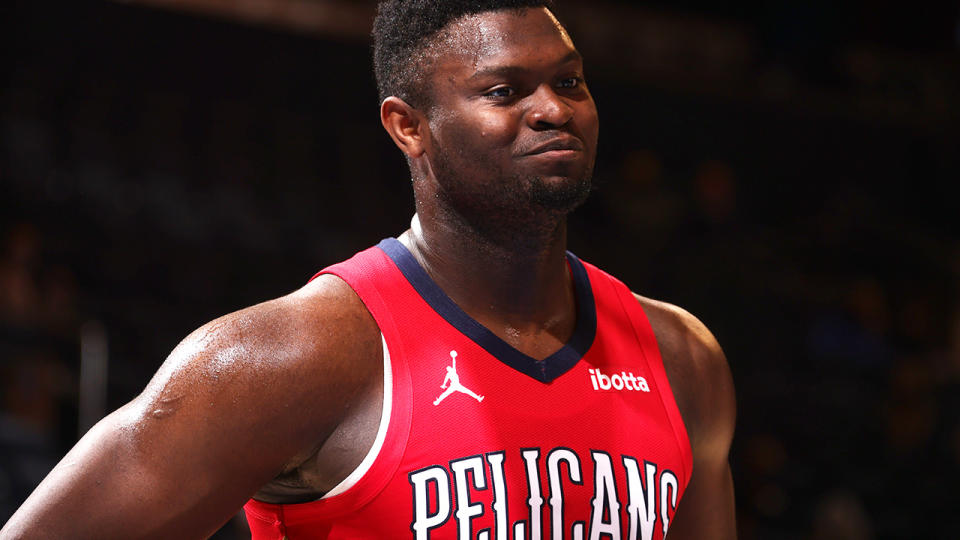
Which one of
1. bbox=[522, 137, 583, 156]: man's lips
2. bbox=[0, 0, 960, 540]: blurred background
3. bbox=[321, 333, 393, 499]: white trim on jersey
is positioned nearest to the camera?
bbox=[321, 333, 393, 499]: white trim on jersey

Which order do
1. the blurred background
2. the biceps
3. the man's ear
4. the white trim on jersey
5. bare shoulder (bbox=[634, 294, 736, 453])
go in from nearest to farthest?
the biceps → the white trim on jersey → the man's ear → bare shoulder (bbox=[634, 294, 736, 453]) → the blurred background

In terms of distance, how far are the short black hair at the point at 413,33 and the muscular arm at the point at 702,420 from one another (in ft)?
2.31

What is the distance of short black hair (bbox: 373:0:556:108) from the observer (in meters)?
2.04

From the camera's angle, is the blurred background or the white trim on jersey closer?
the white trim on jersey

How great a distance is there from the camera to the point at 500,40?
2002 millimetres

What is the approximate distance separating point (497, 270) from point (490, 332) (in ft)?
0.40

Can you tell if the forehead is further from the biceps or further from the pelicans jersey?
the biceps

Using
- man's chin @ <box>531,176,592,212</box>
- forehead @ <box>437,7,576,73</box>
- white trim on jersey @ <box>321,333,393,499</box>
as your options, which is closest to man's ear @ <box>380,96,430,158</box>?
forehead @ <box>437,7,576,73</box>

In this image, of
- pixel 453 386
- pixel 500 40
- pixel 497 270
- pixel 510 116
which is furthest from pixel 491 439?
pixel 500 40

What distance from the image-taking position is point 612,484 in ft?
6.70

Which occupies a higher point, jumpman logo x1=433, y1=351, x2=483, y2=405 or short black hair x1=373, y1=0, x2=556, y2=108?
short black hair x1=373, y1=0, x2=556, y2=108

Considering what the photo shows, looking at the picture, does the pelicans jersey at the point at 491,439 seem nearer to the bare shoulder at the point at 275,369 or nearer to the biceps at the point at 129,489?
the bare shoulder at the point at 275,369

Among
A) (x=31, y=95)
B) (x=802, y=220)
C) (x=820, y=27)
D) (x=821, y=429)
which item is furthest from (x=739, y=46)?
(x=31, y=95)

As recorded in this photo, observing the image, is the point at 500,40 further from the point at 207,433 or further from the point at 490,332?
the point at 207,433
